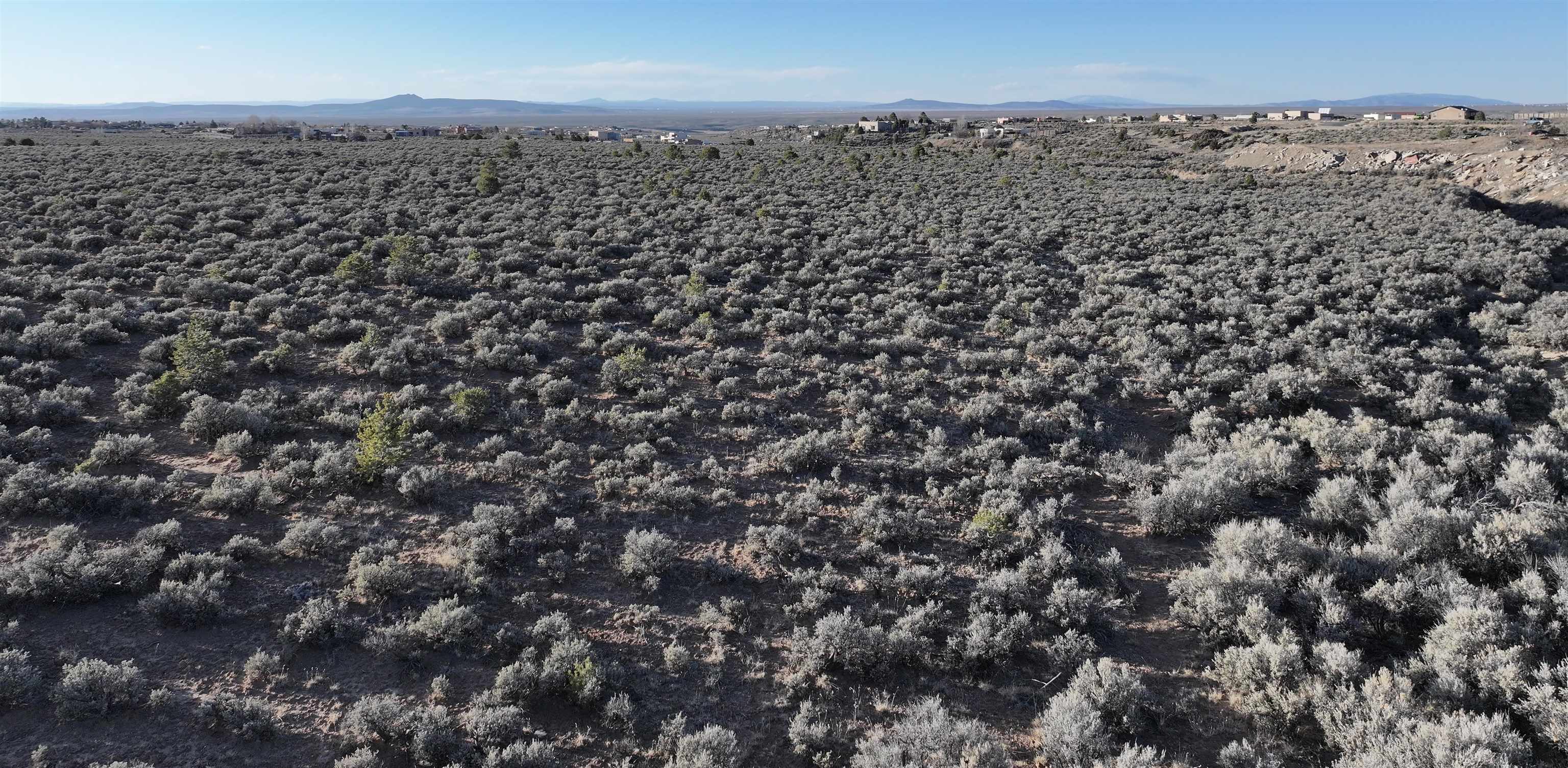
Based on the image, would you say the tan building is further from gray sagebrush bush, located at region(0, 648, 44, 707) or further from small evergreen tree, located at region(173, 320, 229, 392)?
gray sagebrush bush, located at region(0, 648, 44, 707)

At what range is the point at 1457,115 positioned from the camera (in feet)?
216

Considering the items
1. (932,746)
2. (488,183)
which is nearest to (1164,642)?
(932,746)

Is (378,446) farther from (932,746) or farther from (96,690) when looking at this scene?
(932,746)

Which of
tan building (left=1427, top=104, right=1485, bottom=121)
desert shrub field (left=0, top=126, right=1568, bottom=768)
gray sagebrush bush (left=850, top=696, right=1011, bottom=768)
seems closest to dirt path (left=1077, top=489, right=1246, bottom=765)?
desert shrub field (left=0, top=126, right=1568, bottom=768)

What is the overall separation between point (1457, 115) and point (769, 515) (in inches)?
3613

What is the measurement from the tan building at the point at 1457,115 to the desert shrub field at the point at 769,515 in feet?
Answer: 215

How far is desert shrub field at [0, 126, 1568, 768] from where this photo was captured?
5234 mm

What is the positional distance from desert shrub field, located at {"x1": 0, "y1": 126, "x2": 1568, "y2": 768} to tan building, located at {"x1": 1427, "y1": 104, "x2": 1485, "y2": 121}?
65497 millimetres

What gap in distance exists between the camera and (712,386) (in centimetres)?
1186

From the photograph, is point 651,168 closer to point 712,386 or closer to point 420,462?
point 712,386

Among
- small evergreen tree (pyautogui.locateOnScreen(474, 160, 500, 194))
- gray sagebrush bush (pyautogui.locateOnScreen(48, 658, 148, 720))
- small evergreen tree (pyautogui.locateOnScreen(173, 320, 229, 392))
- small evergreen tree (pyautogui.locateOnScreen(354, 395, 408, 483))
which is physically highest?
small evergreen tree (pyautogui.locateOnScreen(474, 160, 500, 194))

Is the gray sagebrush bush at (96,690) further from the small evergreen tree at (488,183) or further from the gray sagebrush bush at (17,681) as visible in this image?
the small evergreen tree at (488,183)

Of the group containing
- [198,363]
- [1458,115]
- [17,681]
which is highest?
[1458,115]

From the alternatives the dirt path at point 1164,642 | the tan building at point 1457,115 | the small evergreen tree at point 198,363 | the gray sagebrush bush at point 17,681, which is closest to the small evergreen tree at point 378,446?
the gray sagebrush bush at point 17,681
